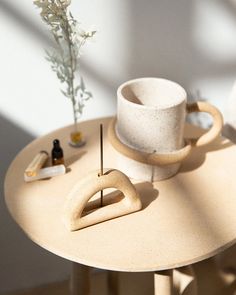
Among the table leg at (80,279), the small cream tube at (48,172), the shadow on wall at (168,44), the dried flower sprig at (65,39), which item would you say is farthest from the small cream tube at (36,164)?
the shadow on wall at (168,44)

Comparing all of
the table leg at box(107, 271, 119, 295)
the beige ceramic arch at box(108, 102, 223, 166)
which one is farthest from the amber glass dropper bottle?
the table leg at box(107, 271, 119, 295)

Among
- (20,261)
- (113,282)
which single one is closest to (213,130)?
(113,282)

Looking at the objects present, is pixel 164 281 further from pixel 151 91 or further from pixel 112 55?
pixel 112 55

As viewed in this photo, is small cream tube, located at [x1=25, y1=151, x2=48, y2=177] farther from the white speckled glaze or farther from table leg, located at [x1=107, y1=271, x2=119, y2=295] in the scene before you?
Answer: table leg, located at [x1=107, y1=271, x2=119, y2=295]

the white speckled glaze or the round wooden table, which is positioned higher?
the white speckled glaze

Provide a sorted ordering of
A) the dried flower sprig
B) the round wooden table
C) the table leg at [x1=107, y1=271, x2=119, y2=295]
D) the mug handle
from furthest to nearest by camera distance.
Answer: the table leg at [x1=107, y1=271, x2=119, y2=295]
the mug handle
the dried flower sprig
the round wooden table

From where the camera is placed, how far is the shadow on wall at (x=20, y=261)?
137 centimetres

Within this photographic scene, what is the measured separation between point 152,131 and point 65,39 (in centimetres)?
29

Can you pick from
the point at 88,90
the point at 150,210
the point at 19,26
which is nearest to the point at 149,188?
the point at 150,210

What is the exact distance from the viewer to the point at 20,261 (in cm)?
145

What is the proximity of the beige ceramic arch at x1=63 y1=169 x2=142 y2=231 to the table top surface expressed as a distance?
2 cm

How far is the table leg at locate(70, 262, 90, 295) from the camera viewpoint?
3.45 ft

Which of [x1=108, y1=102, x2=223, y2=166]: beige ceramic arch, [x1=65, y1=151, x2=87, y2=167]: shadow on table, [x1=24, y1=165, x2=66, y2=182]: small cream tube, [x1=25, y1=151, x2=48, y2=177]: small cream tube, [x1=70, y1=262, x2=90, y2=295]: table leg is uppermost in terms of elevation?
[x1=108, y1=102, x2=223, y2=166]: beige ceramic arch

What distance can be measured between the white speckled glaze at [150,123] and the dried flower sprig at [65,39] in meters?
0.14
